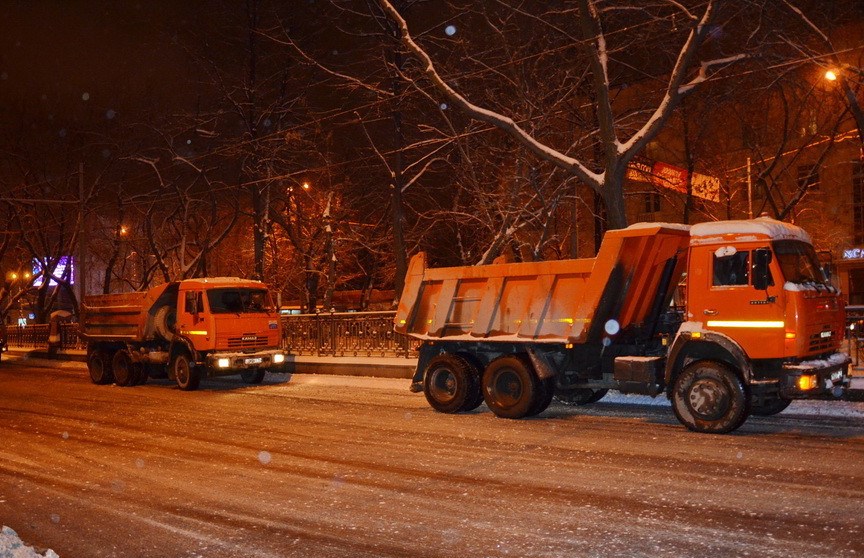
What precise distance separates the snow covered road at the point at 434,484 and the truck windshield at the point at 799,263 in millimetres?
2025

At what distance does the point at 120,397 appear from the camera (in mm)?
18375

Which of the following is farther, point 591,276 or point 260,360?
point 260,360

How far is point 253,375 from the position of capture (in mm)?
21094

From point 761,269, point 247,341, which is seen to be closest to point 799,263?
point 761,269

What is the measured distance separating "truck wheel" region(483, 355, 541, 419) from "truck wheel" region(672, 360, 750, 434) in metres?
2.43

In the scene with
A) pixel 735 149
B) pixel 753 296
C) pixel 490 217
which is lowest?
pixel 753 296

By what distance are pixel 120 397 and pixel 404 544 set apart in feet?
45.4

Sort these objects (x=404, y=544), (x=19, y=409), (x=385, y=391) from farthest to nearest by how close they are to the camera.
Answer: (x=385, y=391)
(x=19, y=409)
(x=404, y=544)

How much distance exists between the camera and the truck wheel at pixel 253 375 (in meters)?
20.8

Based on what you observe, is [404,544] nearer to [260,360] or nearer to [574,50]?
[260,360]

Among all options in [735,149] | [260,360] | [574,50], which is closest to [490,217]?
[574,50]

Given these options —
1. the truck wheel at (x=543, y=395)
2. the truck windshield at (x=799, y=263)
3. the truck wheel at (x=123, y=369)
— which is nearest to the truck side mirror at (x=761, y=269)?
the truck windshield at (x=799, y=263)

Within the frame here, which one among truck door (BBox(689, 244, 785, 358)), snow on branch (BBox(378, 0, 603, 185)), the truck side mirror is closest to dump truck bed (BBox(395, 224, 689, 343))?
truck door (BBox(689, 244, 785, 358))

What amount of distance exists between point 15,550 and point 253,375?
1509 cm
